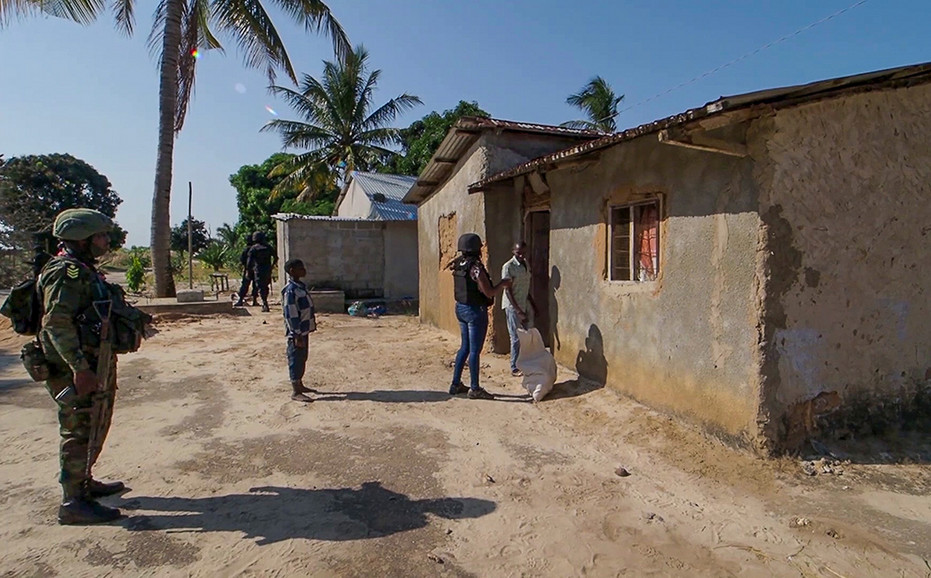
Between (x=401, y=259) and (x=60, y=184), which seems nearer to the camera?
(x=401, y=259)

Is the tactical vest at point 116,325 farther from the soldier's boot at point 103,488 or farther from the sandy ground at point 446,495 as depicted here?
the sandy ground at point 446,495

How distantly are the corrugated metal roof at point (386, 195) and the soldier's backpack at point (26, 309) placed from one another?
455 inches

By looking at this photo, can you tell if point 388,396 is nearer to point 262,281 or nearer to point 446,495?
point 446,495

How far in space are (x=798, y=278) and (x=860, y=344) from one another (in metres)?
0.91

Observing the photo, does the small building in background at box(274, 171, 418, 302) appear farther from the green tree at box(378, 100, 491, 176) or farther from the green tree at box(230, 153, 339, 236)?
the green tree at box(230, 153, 339, 236)

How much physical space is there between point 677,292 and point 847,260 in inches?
50.2

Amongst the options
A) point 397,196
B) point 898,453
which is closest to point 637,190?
point 898,453

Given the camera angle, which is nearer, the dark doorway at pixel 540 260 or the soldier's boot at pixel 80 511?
the soldier's boot at pixel 80 511

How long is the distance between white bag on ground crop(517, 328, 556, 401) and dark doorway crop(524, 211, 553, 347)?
1.73m

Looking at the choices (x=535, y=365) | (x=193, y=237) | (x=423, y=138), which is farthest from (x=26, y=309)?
(x=193, y=237)

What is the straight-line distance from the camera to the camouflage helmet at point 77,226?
317 centimetres

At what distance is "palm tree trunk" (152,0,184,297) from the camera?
1242 centimetres

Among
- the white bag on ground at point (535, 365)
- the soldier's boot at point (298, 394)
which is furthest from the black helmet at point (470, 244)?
the soldier's boot at point (298, 394)

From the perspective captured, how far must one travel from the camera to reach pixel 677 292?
4.75 meters
